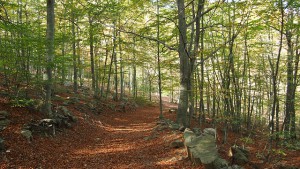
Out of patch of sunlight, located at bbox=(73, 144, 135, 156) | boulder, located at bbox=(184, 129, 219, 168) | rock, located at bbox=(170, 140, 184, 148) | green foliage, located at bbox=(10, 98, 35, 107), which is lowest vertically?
patch of sunlight, located at bbox=(73, 144, 135, 156)

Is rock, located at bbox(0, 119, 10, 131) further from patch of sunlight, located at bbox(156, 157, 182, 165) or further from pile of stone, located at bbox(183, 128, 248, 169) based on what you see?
pile of stone, located at bbox(183, 128, 248, 169)

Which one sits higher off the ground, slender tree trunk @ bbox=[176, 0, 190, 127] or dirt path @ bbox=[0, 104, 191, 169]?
slender tree trunk @ bbox=[176, 0, 190, 127]

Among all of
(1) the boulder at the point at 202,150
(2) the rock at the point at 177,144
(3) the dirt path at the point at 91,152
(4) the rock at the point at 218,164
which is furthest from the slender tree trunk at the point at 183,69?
(4) the rock at the point at 218,164

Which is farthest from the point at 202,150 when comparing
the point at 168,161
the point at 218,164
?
the point at 168,161

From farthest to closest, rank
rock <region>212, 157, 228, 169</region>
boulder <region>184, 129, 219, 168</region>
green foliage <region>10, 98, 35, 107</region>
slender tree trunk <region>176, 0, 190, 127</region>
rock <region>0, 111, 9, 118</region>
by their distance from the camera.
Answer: slender tree trunk <region>176, 0, 190, 127</region> < green foliage <region>10, 98, 35, 107</region> < rock <region>0, 111, 9, 118</region> < boulder <region>184, 129, 219, 168</region> < rock <region>212, 157, 228, 169</region>

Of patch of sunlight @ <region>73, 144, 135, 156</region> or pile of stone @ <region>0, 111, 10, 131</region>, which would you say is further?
patch of sunlight @ <region>73, 144, 135, 156</region>

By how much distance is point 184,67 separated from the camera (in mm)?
9539

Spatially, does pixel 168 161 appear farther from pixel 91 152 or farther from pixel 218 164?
pixel 91 152

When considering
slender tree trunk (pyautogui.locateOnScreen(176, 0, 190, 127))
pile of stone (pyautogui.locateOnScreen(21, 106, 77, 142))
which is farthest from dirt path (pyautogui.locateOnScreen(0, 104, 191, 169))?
slender tree trunk (pyautogui.locateOnScreen(176, 0, 190, 127))

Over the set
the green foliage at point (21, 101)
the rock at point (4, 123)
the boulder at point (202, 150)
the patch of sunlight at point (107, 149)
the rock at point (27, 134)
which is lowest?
the patch of sunlight at point (107, 149)

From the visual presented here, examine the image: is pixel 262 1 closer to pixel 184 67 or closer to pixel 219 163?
pixel 184 67

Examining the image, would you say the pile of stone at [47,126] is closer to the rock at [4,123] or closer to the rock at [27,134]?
the rock at [27,134]

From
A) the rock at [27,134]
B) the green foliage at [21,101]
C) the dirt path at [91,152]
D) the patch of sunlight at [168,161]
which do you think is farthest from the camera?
the green foliage at [21,101]

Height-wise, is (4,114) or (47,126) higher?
(4,114)
